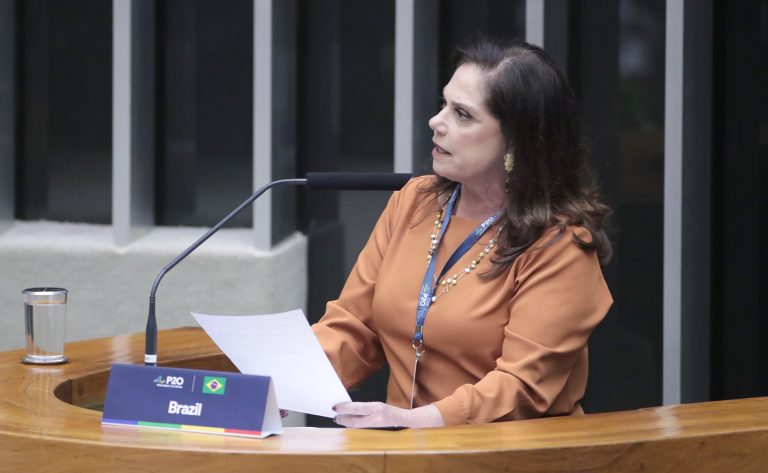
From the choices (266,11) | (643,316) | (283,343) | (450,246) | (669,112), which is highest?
(266,11)

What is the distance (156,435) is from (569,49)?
2620 millimetres

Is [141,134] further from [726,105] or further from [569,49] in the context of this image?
[726,105]

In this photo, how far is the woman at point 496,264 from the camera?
7.16 ft

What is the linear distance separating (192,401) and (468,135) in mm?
847

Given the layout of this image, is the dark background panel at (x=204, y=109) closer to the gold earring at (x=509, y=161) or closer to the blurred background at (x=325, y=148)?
the blurred background at (x=325, y=148)

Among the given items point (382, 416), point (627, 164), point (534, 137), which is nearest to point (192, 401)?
point (382, 416)

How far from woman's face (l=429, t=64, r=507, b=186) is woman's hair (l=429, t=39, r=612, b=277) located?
0.02m

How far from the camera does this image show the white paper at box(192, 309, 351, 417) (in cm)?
214

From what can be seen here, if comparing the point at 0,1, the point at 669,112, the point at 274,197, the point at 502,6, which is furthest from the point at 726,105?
the point at 0,1

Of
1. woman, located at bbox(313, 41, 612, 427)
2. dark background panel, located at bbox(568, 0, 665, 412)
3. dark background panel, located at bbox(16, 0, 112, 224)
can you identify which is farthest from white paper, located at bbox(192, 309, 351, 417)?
dark background panel, located at bbox(16, 0, 112, 224)

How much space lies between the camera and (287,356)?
217 centimetres

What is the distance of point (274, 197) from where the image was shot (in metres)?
4.13

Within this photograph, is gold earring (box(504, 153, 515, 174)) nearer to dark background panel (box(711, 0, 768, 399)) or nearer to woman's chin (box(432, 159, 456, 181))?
woman's chin (box(432, 159, 456, 181))

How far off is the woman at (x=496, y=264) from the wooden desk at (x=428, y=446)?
0.74ft
